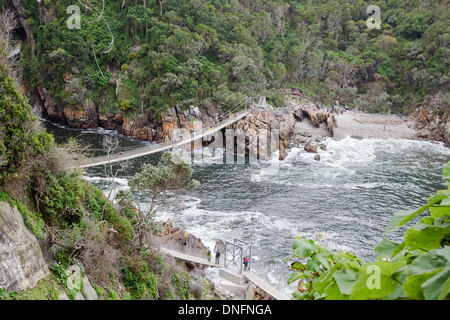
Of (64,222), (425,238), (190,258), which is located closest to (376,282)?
(425,238)

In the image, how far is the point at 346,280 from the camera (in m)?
1.04

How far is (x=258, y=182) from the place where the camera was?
20.3 metres

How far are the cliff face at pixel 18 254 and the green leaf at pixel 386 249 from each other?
5.23 m

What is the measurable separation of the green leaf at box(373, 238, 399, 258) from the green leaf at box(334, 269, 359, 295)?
0.12 meters

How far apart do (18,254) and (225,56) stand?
30.0m

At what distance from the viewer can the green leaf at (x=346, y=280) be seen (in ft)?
3.26

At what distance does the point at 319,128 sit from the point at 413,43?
60.7 ft

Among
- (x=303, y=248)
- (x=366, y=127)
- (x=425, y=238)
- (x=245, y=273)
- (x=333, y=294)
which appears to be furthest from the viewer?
(x=366, y=127)

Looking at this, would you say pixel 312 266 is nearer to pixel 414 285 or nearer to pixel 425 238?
pixel 425 238

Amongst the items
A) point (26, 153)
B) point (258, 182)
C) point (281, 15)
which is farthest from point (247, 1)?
point (26, 153)

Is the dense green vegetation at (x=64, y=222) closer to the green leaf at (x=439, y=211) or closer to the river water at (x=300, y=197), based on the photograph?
the river water at (x=300, y=197)

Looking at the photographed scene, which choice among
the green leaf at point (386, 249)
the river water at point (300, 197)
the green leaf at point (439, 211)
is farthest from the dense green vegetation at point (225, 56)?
the green leaf at point (439, 211)

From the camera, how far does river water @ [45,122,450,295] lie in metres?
13.9

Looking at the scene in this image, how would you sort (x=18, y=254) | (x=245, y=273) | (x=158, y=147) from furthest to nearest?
(x=158, y=147)
(x=245, y=273)
(x=18, y=254)
